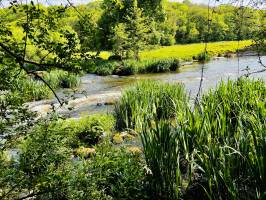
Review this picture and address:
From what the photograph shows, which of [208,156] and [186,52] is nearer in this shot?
[208,156]

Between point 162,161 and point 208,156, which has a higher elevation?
point 208,156

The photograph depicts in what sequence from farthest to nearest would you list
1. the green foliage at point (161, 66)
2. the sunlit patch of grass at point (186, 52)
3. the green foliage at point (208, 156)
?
the sunlit patch of grass at point (186, 52) → the green foliage at point (161, 66) → the green foliage at point (208, 156)

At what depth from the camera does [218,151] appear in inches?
181

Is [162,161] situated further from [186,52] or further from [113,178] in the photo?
[186,52]

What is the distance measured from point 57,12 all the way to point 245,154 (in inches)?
110

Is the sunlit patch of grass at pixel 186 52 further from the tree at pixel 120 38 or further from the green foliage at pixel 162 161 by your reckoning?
the green foliage at pixel 162 161

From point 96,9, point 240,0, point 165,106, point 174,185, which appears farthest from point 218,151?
point 165,106

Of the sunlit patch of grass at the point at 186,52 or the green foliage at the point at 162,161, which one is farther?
the sunlit patch of grass at the point at 186,52

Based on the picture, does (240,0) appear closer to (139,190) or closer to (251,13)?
(251,13)

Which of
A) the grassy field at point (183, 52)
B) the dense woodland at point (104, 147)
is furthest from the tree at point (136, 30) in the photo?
the dense woodland at point (104, 147)

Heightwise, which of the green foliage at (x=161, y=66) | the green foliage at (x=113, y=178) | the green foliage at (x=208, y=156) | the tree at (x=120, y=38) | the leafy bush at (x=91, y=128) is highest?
the tree at (x=120, y=38)

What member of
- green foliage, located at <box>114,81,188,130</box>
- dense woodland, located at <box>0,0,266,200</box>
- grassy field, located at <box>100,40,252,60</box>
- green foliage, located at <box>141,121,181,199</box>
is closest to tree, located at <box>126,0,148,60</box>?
grassy field, located at <box>100,40,252,60</box>

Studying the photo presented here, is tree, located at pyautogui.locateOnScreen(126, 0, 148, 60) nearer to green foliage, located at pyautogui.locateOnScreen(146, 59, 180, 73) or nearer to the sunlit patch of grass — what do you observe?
green foliage, located at pyautogui.locateOnScreen(146, 59, 180, 73)

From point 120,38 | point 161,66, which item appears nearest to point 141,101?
point 161,66
